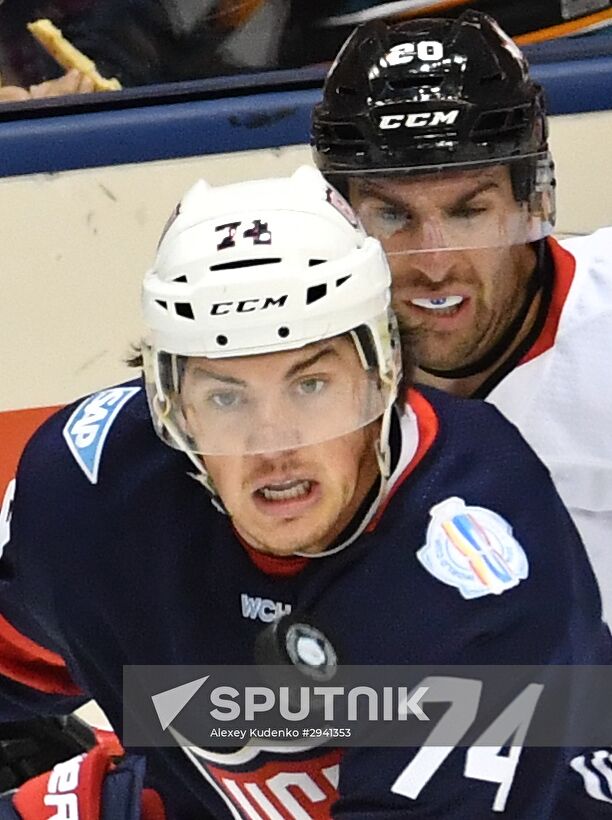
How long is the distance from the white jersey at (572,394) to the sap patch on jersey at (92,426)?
37 cm

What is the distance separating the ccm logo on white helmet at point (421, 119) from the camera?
140 cm

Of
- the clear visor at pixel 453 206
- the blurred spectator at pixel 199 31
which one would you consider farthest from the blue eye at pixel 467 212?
the blurred spectator at pixel 199 31

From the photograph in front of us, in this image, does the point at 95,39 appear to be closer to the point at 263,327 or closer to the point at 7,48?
the point at 7,48

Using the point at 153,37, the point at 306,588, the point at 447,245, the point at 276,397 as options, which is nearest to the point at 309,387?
the point at 276,397

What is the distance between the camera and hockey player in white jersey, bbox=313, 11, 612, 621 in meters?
1.40

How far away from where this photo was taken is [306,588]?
3.61 feet

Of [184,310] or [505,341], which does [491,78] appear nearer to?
[505,341]

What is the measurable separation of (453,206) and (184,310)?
41cm

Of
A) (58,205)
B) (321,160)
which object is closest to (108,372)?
(58,205)

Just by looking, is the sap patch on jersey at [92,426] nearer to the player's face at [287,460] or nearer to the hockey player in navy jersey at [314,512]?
the hockey player in navy jersey at [314,512]

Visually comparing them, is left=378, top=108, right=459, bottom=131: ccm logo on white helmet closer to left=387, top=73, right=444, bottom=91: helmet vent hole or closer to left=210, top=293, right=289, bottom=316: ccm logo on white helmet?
left=387, top=73, right=444, bottom=91: helmet vent hole

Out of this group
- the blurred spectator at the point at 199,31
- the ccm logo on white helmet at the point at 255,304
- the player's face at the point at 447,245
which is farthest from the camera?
the blurred spectator at the point at 199,31

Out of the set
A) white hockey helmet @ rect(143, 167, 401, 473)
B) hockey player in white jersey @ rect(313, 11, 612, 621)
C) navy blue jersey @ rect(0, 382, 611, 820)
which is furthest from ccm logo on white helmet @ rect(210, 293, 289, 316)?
hockey player in white jersey @ rect(313, 11, 612, 621)

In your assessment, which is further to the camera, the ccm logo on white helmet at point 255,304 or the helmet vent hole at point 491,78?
the helmet vent hole at point 491,78
